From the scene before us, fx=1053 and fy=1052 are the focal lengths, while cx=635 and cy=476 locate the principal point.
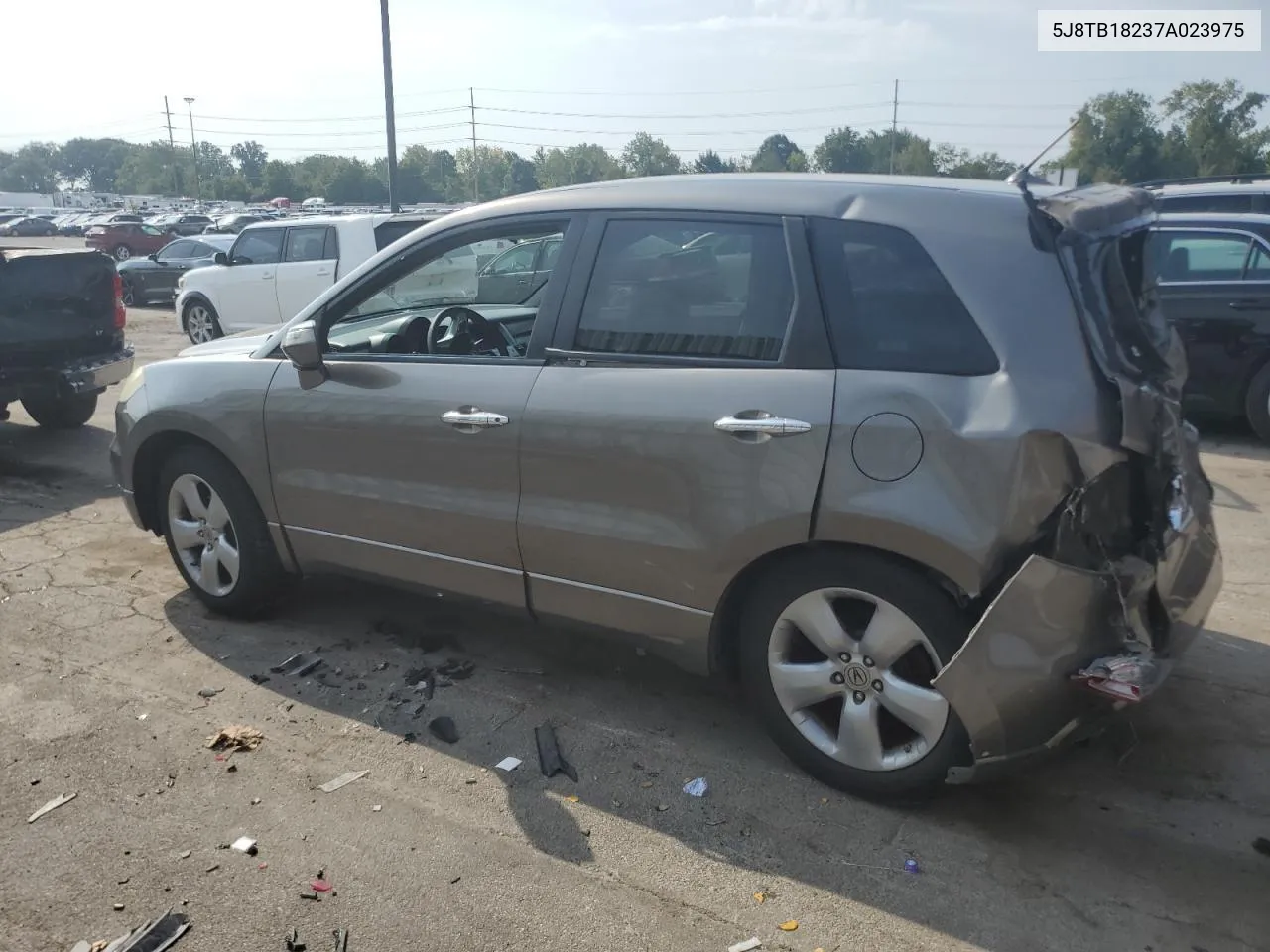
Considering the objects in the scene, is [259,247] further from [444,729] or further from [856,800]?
[856,800]

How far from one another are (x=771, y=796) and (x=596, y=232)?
80.2 inches

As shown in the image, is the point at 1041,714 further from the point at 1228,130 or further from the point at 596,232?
the point at 1228,130

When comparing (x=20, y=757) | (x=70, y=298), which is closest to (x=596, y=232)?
(x=20, y=757)

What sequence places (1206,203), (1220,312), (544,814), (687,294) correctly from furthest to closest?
(1206,203)
(1220,312)
(687,294)
(544,814)

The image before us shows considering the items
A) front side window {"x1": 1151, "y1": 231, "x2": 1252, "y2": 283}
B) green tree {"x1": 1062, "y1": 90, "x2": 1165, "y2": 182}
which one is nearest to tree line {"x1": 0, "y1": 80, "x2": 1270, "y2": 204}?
green tree {"x1": 1062, "y1": 90, "x2": 1165, "y2": 182}

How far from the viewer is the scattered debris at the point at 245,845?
321 centimetres

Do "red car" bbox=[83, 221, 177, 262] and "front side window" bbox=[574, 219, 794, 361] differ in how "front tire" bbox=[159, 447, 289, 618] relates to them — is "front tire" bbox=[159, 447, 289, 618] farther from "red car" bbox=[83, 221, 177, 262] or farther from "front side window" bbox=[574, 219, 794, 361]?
"red car" bbox=[83, 221, 177, 262]

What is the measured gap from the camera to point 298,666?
4.46m

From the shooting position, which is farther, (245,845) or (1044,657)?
(245,845)

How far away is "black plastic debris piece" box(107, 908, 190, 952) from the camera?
2793mm

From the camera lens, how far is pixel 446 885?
3041 millimetres

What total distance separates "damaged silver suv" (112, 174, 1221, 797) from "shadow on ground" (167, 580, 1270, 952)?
26cm

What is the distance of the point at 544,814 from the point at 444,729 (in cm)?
69

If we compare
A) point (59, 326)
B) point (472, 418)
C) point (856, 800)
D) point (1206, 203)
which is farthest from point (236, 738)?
point (1206, 203)
